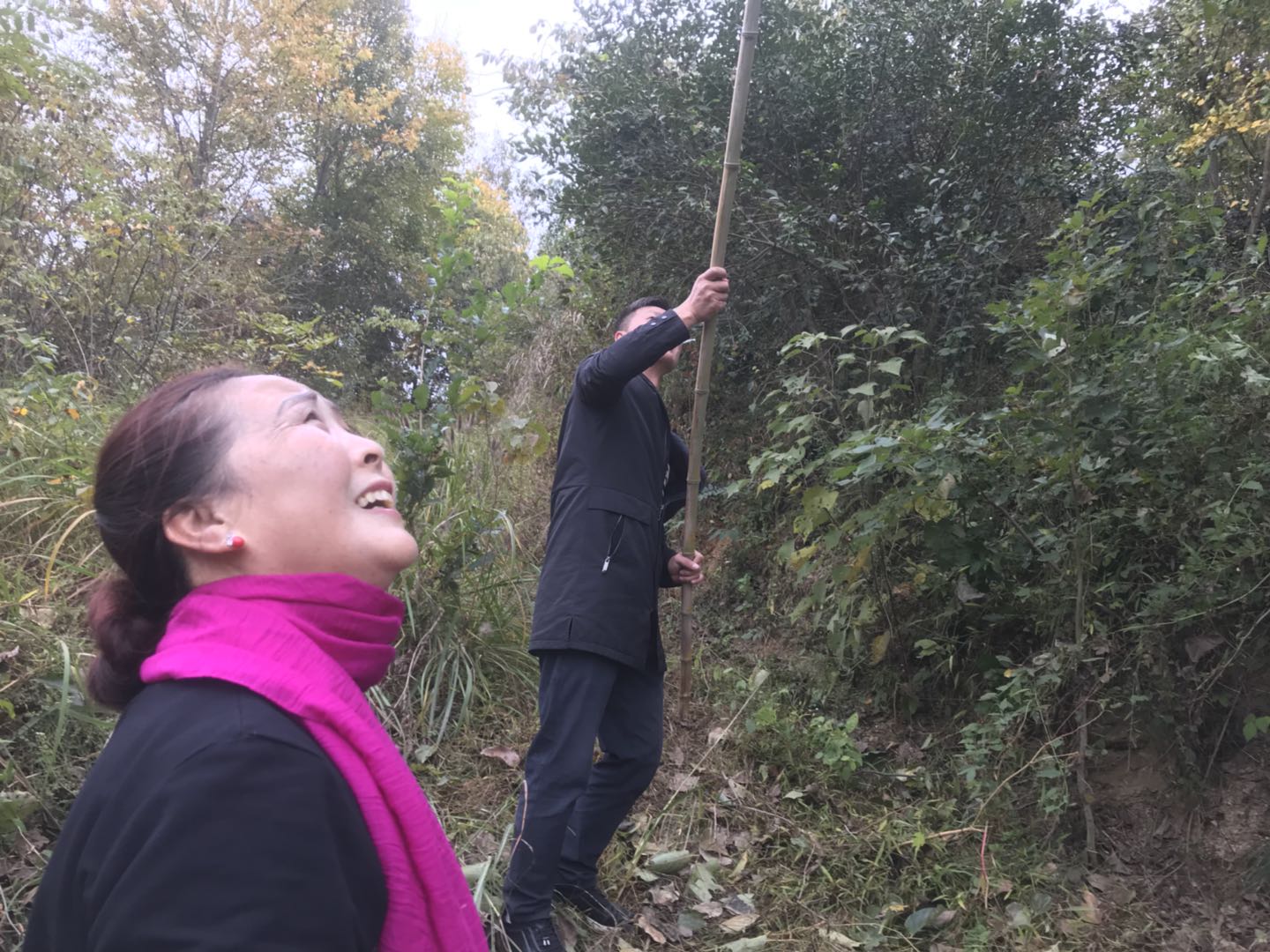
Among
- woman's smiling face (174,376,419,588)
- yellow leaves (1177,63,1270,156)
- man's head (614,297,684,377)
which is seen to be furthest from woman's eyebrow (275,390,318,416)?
yellow leaves (1177,63,1270,156)

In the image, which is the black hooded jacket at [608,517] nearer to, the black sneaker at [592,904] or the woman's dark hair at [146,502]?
the black sneaker at [592,904]

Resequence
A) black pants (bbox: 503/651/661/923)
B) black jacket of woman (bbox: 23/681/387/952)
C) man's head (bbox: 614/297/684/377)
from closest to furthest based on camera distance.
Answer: black jacket of woman (bbox: 23/681/387/952), black pants (bbox: 503/651/661/923), man's head (bbox: 614/297/684/377)

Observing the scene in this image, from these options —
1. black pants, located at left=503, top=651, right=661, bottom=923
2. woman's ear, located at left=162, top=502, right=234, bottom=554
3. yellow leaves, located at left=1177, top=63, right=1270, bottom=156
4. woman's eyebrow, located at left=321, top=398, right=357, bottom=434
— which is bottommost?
black pants, located at left=503, top=651, right=661, bottom=923

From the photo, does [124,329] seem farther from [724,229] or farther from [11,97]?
[724,229]

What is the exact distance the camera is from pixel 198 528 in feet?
3.51

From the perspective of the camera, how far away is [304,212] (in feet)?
56.2

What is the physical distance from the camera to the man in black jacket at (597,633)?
8.15ft

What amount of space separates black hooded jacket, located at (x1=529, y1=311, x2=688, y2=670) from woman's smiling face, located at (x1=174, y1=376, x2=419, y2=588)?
1433mm

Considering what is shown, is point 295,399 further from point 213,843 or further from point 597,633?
point 597,633

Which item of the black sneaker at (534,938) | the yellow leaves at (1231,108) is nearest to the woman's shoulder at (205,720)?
the black sneaker at (534,938)

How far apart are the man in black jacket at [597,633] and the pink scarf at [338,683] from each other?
4.72 feet

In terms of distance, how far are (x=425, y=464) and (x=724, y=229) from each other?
1588 millimetres

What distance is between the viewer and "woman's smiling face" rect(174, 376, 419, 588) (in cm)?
107

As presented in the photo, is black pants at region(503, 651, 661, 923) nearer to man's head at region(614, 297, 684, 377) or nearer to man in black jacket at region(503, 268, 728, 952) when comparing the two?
man in black jacket at region(503, 268, 728, 952)
